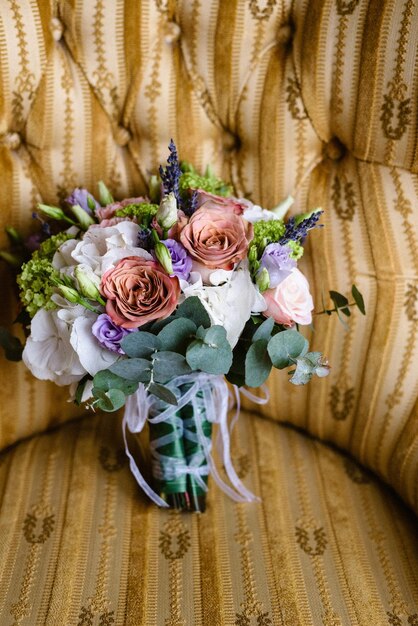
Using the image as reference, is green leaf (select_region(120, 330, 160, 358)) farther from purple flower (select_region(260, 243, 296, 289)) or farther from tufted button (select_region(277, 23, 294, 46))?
tufted button (select_region(277, 23, 294, 46))

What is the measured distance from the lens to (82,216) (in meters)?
0.78

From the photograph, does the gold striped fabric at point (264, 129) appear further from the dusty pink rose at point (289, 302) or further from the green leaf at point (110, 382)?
the green leaf at point (110, 382)

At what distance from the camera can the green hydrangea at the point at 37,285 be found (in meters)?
0.71

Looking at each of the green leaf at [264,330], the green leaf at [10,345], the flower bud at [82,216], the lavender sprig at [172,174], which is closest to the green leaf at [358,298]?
the green leaf at [264,330]

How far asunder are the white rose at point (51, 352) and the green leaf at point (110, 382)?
0.04 metres

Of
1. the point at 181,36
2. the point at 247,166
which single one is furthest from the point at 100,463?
the point at 181,36

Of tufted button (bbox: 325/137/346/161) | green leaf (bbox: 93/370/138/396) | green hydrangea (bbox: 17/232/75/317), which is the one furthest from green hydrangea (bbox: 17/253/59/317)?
tufted button (bbox: 325/137/346/161)

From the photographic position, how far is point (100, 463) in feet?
3.15

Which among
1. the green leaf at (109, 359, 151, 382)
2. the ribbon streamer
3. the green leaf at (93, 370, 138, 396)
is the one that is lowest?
the ribbon streamer

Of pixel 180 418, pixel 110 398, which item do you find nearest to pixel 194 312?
pixel 110 398

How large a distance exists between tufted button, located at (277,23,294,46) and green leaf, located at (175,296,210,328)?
459 mm

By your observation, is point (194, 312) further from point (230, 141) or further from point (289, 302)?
point (230, 141)

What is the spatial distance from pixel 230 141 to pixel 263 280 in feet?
1.17

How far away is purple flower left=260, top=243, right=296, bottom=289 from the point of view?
2.26 ft
